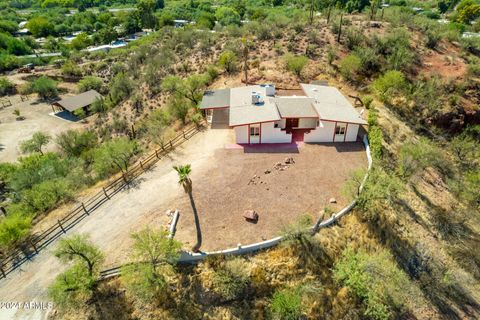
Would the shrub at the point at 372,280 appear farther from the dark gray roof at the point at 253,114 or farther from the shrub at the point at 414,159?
the dark gray roof at the point at 253,114

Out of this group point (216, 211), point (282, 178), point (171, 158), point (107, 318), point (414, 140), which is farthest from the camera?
point (414, 140)

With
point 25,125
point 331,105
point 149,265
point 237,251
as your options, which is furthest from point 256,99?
point 25,125

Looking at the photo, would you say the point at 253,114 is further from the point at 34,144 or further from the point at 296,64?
the point at 34,144

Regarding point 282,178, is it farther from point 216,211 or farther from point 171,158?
point 171,158

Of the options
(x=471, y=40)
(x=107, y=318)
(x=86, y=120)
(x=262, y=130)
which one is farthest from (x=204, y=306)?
(x=471, y=40)

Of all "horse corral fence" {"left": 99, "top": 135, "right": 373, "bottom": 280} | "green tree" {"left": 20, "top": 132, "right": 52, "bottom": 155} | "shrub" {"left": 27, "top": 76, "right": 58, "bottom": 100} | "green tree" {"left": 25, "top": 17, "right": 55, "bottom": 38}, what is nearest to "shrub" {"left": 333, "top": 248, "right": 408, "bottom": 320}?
"horse corral fence" {"left": 99, "top": 135, "right": 373, "bottom": 280}
